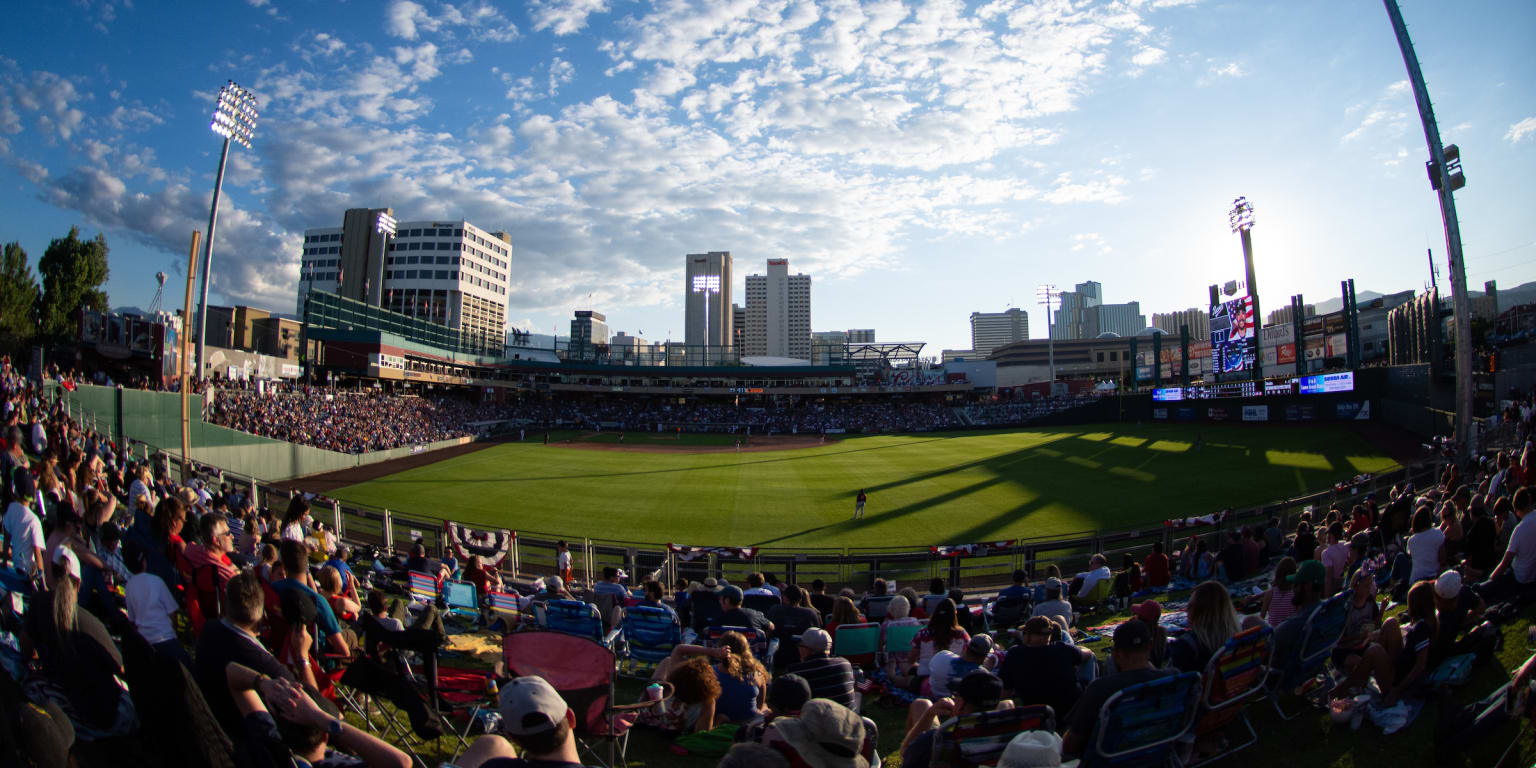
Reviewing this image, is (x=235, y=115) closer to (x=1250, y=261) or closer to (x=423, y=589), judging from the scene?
(x=423, y=589)

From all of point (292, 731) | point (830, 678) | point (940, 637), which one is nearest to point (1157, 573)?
point (940, 637)

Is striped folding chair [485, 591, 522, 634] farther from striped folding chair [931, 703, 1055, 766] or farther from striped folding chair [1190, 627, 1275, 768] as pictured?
striped folding chair [1190, 627, 1275, 768]

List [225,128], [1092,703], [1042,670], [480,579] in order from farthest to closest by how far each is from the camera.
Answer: [225,128] < [480,579] < [1042,670] < [1092,703]

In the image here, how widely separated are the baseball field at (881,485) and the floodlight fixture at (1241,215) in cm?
2156

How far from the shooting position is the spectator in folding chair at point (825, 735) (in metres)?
3.16

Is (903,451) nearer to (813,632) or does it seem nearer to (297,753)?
(813,632)

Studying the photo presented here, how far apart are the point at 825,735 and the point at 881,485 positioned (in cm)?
3180

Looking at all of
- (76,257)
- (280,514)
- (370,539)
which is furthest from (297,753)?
(76,257)

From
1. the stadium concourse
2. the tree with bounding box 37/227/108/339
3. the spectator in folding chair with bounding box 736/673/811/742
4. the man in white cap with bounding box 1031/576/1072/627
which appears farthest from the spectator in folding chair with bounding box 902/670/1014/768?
the tree with bounding box 37/227/108/339

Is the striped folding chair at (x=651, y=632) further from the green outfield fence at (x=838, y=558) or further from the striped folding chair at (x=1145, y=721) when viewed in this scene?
the green outfield fence at (x=838, y=558)

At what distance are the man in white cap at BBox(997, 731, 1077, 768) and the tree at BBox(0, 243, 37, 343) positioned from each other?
197 ft

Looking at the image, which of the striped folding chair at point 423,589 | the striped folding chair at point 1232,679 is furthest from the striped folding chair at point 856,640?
the striped folding chair at point 423,589

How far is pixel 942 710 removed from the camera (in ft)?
15.0

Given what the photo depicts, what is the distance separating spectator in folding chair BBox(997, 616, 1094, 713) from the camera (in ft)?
16.7
